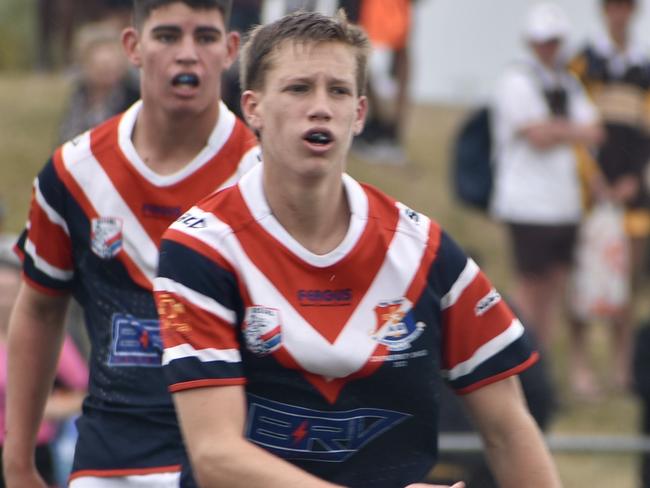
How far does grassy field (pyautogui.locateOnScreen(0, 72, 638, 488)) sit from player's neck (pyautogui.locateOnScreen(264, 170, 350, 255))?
6.23m

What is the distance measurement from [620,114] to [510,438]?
680 cm

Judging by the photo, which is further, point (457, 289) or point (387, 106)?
point (387, 106)

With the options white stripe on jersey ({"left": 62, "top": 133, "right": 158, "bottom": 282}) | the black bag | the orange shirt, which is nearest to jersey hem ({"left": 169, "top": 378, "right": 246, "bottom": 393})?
white stripe on jersey ({"left": 62, "top": 133, "right": 158, "bottom": 282})

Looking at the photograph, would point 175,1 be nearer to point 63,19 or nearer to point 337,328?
point 337,328

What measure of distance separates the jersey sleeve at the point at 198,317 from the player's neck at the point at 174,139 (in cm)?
108

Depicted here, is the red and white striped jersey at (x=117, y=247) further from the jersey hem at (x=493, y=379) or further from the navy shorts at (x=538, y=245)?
the navy shorts at (x=538, y=245)

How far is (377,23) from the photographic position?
33.3ft

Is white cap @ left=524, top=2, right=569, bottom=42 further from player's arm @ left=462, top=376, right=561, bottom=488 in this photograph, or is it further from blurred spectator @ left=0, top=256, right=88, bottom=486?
player's arm @ left=462, top=376, right=561, bottom=488

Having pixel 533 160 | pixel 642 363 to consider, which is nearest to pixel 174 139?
pixel 642 363

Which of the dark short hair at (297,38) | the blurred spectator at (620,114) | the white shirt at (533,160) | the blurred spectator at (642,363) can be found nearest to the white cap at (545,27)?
the white shirt at (533,160)

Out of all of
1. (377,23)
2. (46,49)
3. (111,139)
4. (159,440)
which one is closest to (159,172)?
(111,139)

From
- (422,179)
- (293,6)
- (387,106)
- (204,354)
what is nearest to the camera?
(204,354)

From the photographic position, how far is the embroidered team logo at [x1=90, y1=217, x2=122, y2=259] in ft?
16.8

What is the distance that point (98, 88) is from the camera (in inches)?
422
